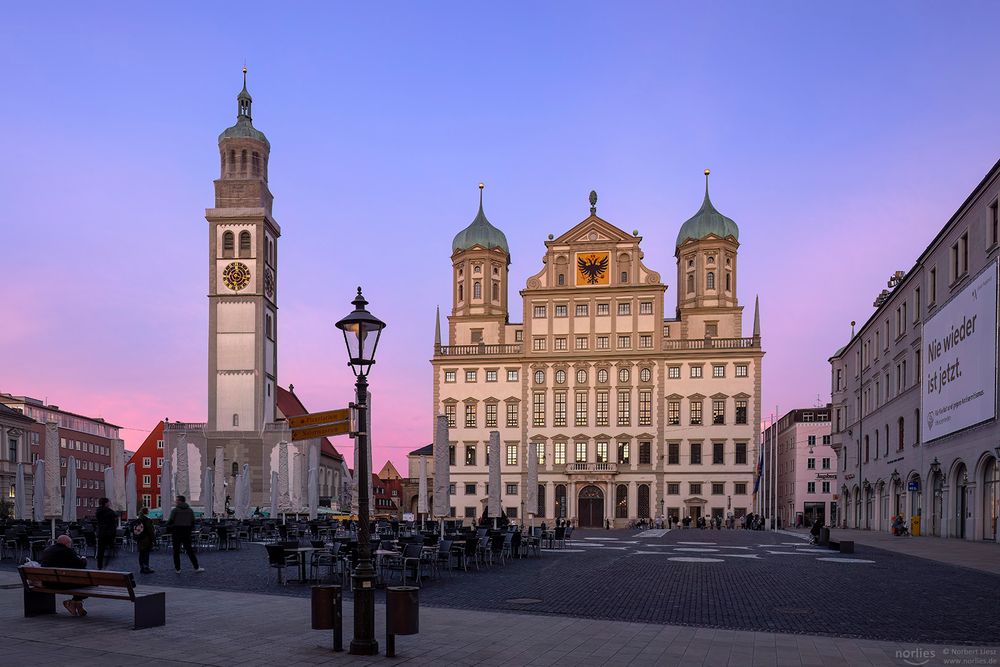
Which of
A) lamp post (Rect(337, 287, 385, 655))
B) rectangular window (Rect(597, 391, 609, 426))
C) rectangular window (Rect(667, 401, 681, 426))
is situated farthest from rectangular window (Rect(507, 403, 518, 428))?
lamp post (Rect(337, 287, 385, 655))

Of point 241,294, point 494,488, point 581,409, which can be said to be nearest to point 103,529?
point 494,488

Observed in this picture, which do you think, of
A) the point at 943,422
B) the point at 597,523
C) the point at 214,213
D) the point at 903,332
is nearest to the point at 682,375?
the point at 597,523

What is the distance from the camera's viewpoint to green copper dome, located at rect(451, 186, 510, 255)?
83.4 metres

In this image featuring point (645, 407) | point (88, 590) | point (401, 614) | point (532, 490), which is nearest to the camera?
point (401, 614)

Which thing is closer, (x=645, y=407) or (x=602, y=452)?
(x=645, y=407)

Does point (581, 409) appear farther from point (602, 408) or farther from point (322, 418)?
point (322, 418)

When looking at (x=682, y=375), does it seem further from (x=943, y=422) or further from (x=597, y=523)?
(x=943, y=422)

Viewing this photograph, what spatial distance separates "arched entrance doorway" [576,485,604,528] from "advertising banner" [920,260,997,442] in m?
35.3

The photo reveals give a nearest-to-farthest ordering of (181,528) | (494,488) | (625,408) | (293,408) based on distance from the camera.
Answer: (181,528) < (494,488) < (625,408) < (293,408)

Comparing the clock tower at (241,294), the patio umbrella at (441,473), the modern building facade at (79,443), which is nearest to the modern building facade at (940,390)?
the patio umbrella at (441,473)

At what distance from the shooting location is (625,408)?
73750 mm

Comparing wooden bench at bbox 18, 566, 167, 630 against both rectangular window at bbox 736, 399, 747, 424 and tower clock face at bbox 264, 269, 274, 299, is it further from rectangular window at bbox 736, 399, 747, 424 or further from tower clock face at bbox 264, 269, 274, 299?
rectangular window at bbox 736, 399, 747, 424

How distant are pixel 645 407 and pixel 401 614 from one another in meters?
65.7

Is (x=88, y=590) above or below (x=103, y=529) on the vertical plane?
above
